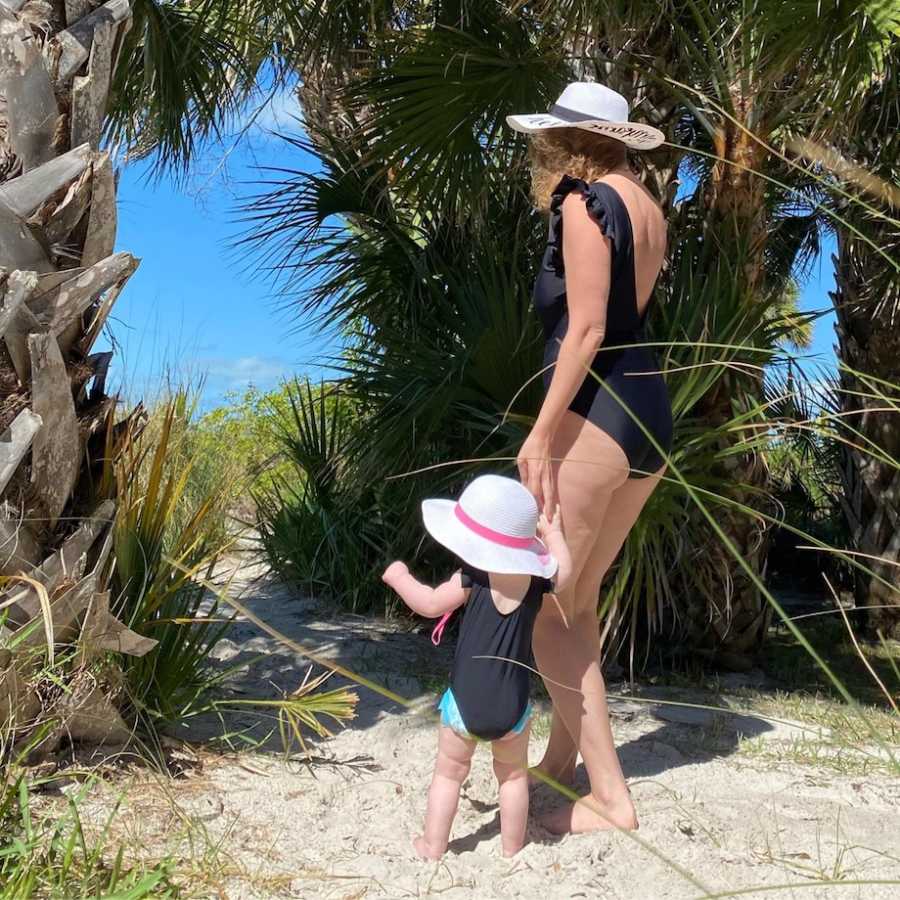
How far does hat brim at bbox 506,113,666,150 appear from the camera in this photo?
2949 millimetres

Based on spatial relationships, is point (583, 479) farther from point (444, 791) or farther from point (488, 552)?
point (444, 791)

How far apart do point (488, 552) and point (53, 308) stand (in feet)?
4.40

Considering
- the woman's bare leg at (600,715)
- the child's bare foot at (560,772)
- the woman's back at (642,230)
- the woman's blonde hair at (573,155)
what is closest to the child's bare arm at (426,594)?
the woman's bare leg at (600,715)

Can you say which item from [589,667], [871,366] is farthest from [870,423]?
[589,667]

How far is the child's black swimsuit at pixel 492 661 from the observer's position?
2.81m

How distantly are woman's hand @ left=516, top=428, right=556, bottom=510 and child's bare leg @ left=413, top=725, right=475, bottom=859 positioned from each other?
64cm

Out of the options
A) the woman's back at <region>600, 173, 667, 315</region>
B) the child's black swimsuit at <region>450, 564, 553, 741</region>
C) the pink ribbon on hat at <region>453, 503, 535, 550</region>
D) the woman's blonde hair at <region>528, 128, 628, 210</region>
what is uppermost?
the woman's blonde hair at <region>528, 128, 628, 210</region>

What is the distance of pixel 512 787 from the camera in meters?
2.92

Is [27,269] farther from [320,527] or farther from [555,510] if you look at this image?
[320,527]

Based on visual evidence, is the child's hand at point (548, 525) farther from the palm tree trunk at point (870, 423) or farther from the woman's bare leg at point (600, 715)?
the palm tree trunk at point (870, 423)

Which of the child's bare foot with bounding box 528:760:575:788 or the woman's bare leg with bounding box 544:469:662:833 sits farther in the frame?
the child's bare foot with bounding box 528:760:575:788

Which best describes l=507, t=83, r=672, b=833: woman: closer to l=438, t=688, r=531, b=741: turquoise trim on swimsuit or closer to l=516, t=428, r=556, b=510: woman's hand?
l=516, t=428, r=556, b=510: woman's hand

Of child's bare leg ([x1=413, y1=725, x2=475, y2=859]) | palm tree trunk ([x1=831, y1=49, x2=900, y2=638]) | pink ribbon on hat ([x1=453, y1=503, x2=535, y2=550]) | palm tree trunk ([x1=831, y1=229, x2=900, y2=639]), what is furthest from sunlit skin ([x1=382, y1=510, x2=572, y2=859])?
palm tree trunk ([x1=831, y1=229, x2=900, y2=639])

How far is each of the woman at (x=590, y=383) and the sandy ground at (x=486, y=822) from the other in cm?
21
